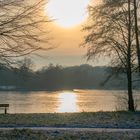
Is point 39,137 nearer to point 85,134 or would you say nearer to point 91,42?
point 85,134

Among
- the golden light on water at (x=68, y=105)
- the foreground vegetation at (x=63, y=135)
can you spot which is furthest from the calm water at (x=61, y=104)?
the foreground vegetation at (x=63, y=135)

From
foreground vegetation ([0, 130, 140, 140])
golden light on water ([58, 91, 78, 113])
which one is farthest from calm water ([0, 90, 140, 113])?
foreground vegetation ([0, 130, 140, 140])

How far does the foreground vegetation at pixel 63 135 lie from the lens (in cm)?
1516

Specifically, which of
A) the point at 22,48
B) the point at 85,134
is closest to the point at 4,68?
the point at 22,48

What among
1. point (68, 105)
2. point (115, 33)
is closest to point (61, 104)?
point (68, 105)

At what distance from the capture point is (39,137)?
15133 millimetres

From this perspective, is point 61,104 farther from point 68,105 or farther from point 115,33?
point 115,33

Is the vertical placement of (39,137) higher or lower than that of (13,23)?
lower

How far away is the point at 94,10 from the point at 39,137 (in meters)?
17.1

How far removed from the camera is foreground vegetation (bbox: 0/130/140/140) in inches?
597

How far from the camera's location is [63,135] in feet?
51.0

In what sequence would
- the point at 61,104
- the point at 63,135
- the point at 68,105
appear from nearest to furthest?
the point at 63,135 < the point at 68,105 < the point at 61,104

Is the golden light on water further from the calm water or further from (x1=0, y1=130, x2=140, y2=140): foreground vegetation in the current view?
(x1=0, y1=130, x2=140, y2=140): foreground vegetation

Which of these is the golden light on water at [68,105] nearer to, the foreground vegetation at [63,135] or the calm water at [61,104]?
the calm water at [61,104]
